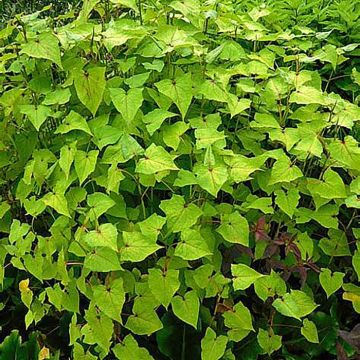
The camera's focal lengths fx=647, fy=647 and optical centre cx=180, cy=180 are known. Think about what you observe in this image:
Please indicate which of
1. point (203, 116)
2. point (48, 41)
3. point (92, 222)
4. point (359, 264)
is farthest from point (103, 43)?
point (359, 264)

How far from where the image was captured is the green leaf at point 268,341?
2.05 m

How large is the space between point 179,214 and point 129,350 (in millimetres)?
455

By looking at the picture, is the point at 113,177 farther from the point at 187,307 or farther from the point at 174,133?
the point at 187,307

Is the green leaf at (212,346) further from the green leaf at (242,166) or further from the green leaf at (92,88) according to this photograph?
the green leaf at (92,88)

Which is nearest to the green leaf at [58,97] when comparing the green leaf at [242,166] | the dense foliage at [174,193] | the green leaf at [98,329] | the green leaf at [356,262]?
the dense foliage at [174,193]

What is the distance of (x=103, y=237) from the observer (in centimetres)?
172

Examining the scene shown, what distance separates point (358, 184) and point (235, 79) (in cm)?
58

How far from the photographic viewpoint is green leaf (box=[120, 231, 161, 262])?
175 cm

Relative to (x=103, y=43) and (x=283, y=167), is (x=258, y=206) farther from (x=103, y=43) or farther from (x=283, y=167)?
(x=103, y=43)

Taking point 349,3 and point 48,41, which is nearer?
point 48,41

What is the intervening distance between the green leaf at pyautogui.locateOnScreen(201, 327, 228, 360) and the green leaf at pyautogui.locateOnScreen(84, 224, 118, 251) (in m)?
0.48

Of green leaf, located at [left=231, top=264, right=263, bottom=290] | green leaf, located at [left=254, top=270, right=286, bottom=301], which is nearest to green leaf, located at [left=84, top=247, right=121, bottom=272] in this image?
green leaf, located at [left=231, top=264, right=263, bottom=290]

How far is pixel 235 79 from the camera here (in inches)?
88.1

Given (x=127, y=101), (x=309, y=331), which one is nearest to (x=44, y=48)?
(x=127, y=101)
